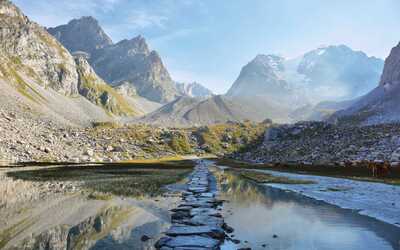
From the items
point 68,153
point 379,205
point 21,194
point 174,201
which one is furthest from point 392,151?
point 68,153

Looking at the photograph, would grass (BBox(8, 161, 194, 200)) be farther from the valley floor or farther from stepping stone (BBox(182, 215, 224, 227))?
the valley floor

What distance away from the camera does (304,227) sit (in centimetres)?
2056

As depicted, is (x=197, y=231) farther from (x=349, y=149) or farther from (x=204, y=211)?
(x=349, y=149)

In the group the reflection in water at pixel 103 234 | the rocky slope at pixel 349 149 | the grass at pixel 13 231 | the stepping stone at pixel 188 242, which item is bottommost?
the grass at pixel 13 231

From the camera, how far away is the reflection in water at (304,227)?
1669 centimetres

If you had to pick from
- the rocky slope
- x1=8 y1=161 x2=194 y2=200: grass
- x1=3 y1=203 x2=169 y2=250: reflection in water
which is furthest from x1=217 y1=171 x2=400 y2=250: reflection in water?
the rocky slope

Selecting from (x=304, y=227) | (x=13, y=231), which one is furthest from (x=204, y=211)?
(x=13, y=231)

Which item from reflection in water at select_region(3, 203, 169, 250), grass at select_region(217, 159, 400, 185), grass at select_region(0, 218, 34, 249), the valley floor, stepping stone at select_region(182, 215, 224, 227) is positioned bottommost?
grass at select_region(0, 218, 34, 249)

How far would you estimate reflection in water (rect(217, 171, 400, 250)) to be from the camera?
1669 cm

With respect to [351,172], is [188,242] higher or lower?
lower

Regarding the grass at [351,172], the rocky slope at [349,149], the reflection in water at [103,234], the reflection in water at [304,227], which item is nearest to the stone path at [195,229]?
the reflection in water at [103,234]

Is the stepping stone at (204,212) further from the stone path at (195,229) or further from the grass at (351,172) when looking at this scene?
the grass at (351,172)

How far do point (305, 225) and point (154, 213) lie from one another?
956 cm

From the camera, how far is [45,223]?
1902 cm
